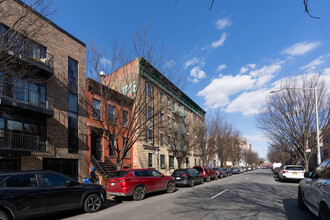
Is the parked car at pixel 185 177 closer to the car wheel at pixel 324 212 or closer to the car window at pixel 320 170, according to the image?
the car window at pixel 320 170

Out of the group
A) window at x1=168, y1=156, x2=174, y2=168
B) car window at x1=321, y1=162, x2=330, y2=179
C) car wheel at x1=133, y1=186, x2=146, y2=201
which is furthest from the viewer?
window at x1=168, y1=156, x2=174, y2=168

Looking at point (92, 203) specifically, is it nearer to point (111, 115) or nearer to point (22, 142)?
point (22, 142)

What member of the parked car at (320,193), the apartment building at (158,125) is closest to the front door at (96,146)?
the apartment building at (158,125)

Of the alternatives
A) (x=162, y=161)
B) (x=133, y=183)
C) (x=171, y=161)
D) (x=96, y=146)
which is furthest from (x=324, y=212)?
(x=171, y=161)

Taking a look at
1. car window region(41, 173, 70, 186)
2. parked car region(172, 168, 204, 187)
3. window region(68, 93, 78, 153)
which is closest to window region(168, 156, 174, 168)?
parked car region(172, 168, 204, 187)

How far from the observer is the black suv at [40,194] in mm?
6156

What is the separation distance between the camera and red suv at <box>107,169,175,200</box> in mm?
10477

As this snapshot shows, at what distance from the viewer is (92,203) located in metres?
8.32

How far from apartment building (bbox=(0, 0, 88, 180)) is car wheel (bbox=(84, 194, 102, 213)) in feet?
20.8

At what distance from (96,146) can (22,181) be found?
12.7 metres

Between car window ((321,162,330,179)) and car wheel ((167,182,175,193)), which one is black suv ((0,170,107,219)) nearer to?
car wheel ((167,182,175,193))

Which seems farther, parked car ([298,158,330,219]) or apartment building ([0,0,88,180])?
apartment building ([0,0,88,180])

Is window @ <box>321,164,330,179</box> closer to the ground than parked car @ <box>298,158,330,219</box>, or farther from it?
farther from it

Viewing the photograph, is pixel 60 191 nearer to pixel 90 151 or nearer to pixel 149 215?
pixel 149 215
